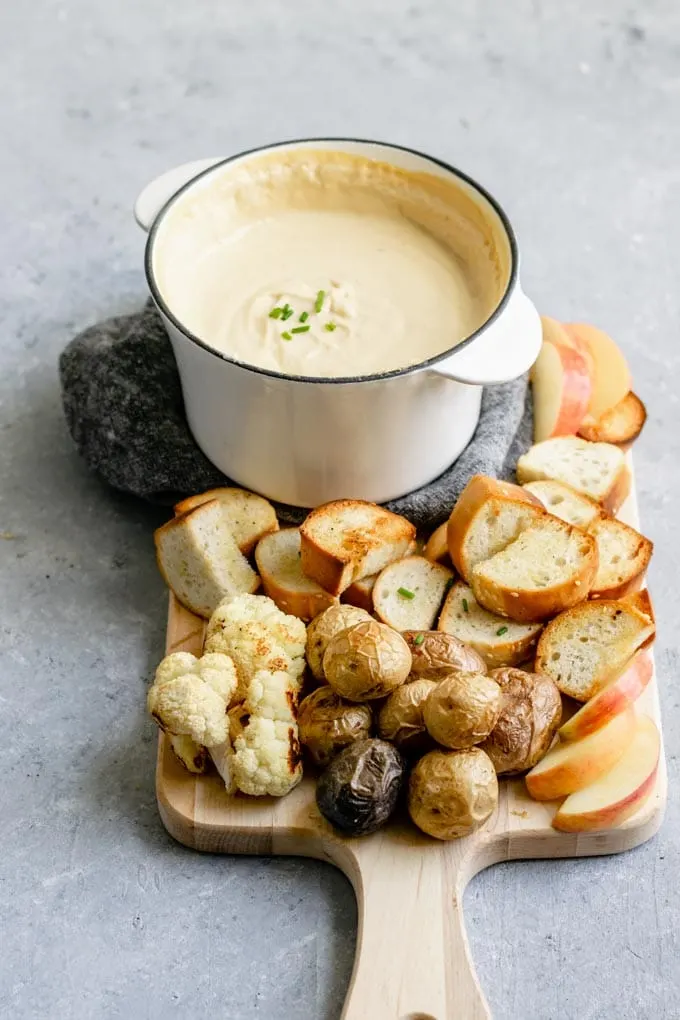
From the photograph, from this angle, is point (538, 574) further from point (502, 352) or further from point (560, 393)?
point (560, 393)

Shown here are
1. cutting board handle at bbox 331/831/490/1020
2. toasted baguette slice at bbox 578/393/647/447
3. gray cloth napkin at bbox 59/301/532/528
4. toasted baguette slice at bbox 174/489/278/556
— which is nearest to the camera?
cutting board handle at bbox 331/831/490/1020

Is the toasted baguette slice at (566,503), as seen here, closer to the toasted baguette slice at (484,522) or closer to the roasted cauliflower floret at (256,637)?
the toasted baguette slice at (484,522)

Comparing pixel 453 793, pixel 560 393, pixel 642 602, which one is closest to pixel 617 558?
pixel 642 602

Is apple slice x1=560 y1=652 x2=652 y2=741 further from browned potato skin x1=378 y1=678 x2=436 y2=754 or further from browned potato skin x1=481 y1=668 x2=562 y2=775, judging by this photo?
browned potato skin x1=378 y1=678 x2=436 y2=754

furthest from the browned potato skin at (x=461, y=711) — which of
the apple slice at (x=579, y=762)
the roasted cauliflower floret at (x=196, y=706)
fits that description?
the roasted cauliflower floret at (x=196, y=706)

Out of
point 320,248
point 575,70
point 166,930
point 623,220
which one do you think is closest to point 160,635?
point 166,930

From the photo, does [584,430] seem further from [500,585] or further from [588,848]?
[588,848]

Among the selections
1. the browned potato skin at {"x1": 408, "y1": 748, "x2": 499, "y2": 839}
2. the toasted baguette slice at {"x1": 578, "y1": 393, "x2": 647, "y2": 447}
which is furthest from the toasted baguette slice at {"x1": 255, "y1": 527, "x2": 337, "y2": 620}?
the toasted baguette slice at {"x1": 578, "y1": 393, "x2": 647, "y2": 447}
